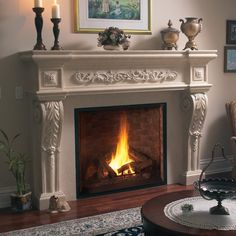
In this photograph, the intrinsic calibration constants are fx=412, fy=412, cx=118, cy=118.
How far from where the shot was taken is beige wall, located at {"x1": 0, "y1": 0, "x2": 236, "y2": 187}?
368cm

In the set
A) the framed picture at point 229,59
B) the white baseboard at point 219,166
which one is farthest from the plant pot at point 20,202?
the framed picture at point 229,59

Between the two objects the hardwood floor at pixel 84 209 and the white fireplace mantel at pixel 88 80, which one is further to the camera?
the white fireplace mantel at pixel 88 80

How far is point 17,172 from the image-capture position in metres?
3.66

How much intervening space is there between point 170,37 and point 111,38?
697 millimetres

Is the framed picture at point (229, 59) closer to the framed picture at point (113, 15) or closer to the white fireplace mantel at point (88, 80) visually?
the white fireplace mantel at point (88, 80)

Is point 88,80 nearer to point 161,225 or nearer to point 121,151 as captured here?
point 121,151

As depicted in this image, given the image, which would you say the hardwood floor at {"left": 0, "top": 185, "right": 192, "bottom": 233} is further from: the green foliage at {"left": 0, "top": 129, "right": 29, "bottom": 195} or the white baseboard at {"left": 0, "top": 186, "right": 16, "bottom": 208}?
the green foliage at {"left": 0, "top": 129, "right": 29, "bottom": 195}

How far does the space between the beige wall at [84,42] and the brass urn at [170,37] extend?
0.46ft

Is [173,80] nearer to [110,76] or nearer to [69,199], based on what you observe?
[110,76]

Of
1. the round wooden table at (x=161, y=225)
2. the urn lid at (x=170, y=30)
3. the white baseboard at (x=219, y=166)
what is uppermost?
the urn lid at (x=170, y=30)

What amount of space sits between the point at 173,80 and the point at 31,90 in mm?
1430

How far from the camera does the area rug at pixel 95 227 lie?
314cm

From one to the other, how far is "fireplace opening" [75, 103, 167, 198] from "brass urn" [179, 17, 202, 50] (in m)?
0.69

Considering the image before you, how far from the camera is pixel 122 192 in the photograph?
13.7 feet
